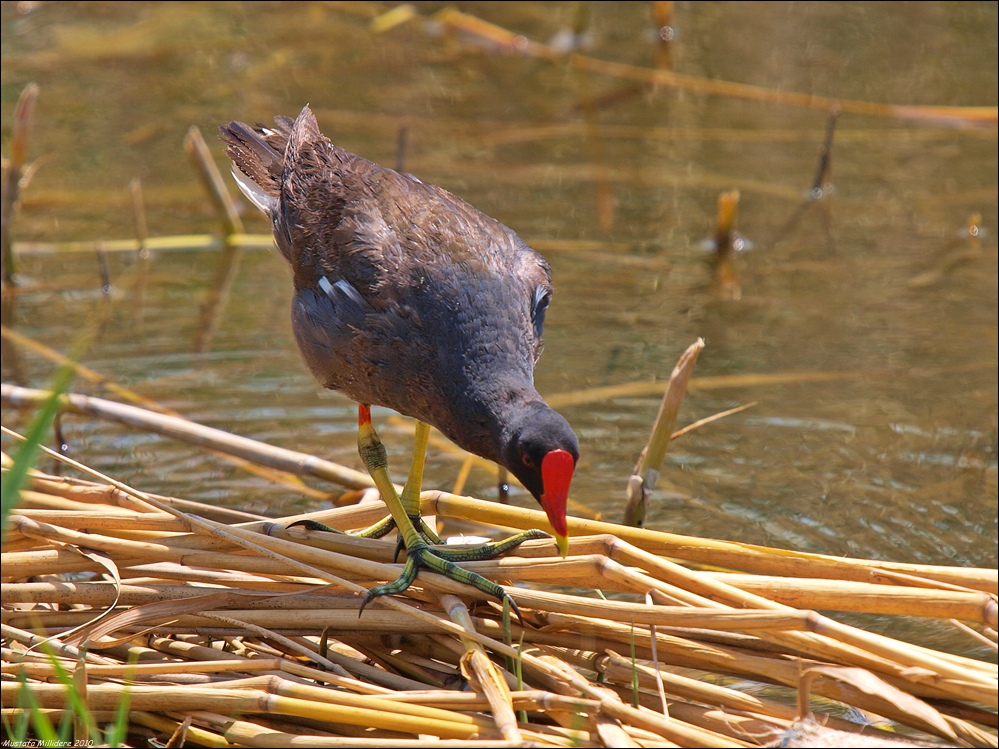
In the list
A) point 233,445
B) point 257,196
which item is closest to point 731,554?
point 233,445

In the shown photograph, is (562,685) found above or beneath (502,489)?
above

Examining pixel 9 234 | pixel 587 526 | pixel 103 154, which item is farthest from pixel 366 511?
pixel 103 154

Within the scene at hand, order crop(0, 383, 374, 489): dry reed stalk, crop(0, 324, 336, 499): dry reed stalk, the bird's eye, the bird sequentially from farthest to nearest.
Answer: crop(0, 324, 336, 499): dry reed stalk < crop(0, 383, 374, 489): dry reed stalk < the bird's eye < the bird

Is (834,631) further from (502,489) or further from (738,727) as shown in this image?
(502,489)

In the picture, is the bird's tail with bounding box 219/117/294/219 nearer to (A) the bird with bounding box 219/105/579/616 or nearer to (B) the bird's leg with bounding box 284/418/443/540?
(A) the bird with bounding box 219/105/579/616

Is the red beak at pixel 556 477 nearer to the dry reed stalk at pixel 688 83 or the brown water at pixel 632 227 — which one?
the brown water at pixel 632 227

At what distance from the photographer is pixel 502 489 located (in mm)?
4805

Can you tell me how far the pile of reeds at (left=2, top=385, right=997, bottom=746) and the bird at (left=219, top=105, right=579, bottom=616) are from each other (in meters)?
0.15

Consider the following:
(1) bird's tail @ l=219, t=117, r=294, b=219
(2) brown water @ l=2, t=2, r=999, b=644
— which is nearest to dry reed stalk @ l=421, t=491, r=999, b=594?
(2) brown water @ l=2, t=2, r=999, b=644

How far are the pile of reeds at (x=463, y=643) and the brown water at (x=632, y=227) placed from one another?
4.22 feet

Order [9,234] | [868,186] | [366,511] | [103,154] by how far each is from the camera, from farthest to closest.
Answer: [103,154]
[868,186]
[9,234]
[366,511]

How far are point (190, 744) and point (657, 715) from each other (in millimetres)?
1135

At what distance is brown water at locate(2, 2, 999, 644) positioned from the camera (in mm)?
4926

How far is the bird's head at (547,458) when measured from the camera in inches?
117
